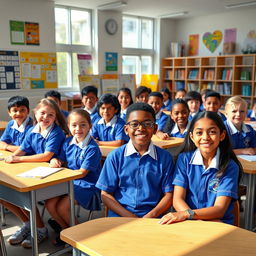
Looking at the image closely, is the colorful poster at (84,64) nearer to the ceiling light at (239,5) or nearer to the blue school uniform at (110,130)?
the ceiling light at (239,5)

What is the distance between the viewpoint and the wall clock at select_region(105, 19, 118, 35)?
7534 mm

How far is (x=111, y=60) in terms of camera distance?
7777mm

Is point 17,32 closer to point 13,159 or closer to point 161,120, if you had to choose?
point 161,120

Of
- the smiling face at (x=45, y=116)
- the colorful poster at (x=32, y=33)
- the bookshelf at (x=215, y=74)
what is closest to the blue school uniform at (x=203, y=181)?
the smiling face at (x=45, y=116)

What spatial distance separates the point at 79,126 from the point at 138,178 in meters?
0.83

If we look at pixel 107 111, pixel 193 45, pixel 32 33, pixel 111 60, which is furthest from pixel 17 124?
pixel 193 45

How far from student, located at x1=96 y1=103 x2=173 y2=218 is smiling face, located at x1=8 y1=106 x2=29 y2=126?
161 cm

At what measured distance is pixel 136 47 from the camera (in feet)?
28.2

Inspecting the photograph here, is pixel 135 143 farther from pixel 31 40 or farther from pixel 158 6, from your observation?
pixel 158 6

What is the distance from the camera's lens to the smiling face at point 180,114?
10.8ft

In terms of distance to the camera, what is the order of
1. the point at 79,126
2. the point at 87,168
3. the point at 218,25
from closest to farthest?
the point at 87,168, the point at 79,126, the point at 218,25

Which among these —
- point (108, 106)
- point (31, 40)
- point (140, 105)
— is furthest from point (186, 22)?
point (140, 105)

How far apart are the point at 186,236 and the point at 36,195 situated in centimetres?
116

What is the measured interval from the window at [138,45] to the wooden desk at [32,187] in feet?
21.5
